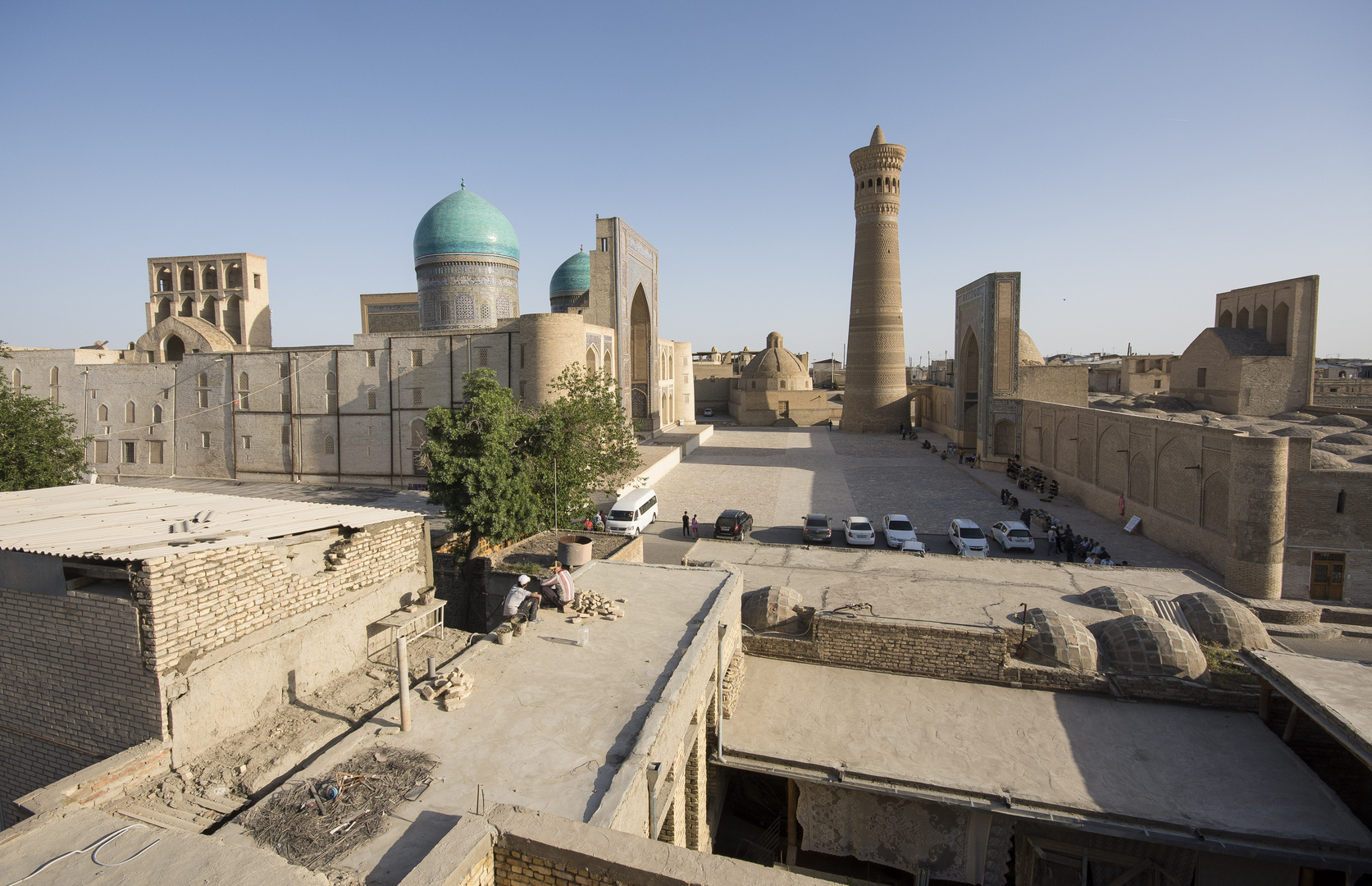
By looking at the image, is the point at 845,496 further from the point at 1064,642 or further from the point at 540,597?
Result: the point at 540,597

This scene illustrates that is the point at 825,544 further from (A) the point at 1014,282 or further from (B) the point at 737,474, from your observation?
(A) the point at 1014,282

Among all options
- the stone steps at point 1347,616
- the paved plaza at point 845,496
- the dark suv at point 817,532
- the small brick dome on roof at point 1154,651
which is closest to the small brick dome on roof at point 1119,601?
the small brick dome on roof at point 1154,651

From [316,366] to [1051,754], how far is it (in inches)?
929

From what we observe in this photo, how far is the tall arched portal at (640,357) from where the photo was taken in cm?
3306

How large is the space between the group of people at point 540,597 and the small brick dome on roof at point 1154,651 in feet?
21.8

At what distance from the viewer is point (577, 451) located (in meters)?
14.6

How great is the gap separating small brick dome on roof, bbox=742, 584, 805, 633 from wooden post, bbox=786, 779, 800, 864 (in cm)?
239

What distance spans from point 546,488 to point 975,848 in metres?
9.80

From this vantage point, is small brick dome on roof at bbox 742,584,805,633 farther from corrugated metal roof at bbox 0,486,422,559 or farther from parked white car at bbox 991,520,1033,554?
parked white car at bbox 991,520,1033,554

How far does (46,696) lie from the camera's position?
562 cm

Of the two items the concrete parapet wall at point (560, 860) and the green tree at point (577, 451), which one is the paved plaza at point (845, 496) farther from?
the concrete parapet wall at point (560, 860)

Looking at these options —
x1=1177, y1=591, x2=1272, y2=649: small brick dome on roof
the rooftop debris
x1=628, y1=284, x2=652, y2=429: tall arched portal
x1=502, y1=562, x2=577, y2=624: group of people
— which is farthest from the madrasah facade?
the rooftop debris

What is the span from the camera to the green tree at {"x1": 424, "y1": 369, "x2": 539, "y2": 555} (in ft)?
40.2

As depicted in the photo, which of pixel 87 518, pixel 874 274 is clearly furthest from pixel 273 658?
pixel 874 274
